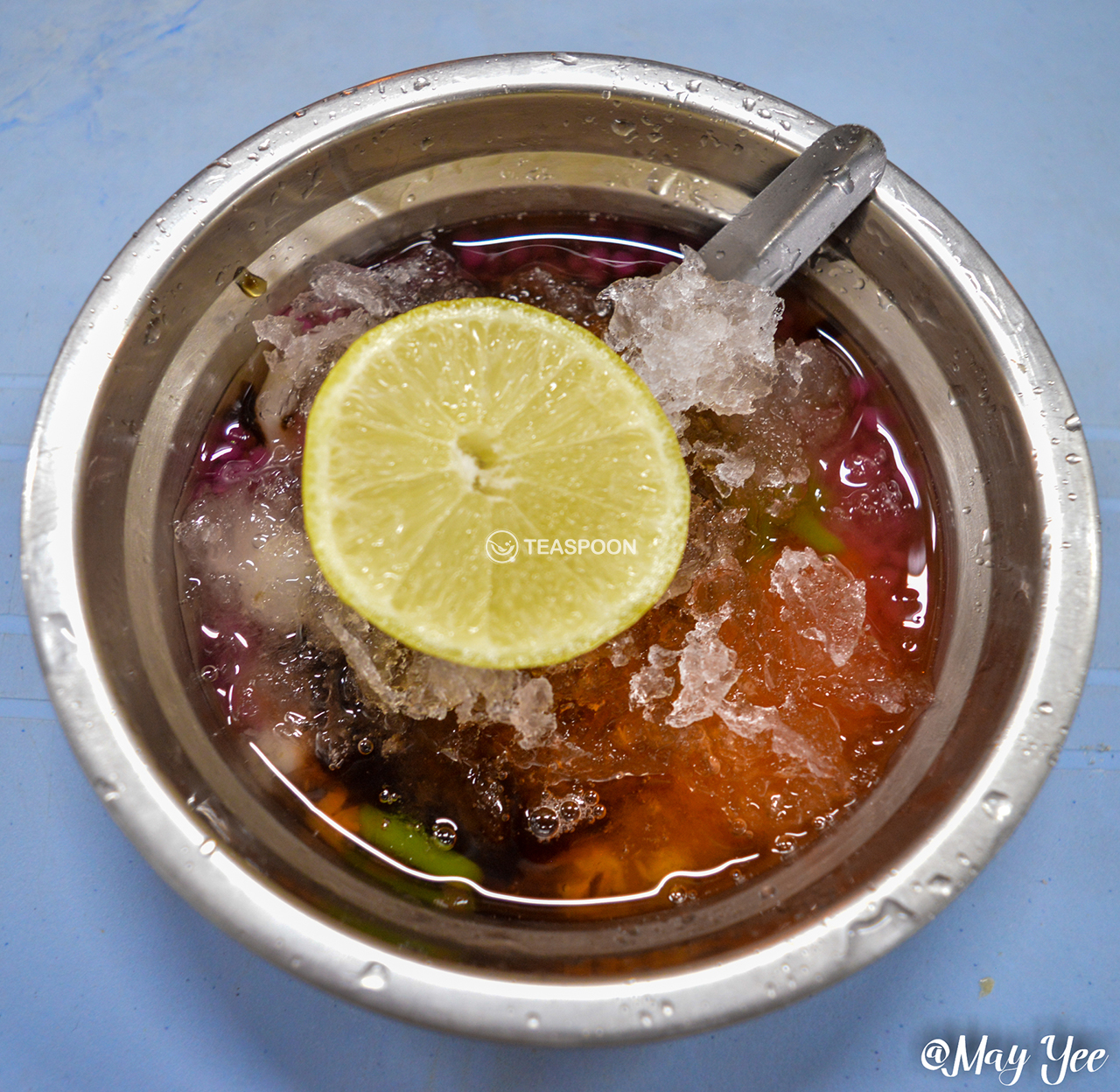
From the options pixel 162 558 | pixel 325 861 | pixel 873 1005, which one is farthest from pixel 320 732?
pixel 873 1005

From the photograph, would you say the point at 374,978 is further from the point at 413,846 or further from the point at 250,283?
the point at 250,283

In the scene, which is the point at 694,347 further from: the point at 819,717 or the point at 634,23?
the point at 634,23

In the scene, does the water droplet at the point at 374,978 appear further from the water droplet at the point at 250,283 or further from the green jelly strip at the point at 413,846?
the water droplet at the point at 250,283

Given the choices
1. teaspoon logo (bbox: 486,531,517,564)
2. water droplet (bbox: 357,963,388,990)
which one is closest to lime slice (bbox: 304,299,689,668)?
teaspoon logo (bbox: 486,531,517,564)
